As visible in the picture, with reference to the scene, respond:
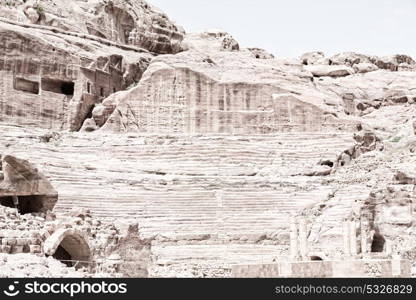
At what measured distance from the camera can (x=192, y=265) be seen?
26.9 metres

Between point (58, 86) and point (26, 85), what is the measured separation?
213 centimetres

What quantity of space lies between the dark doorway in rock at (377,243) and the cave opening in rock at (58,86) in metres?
21.3

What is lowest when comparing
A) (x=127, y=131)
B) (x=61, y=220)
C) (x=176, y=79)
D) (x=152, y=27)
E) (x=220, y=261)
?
(x=220, y=261)

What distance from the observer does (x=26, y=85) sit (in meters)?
43.2

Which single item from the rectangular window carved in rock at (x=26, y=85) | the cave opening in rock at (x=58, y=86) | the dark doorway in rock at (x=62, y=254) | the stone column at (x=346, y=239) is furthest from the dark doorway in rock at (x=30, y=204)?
the cave opening in rock at (x=58, y=86)

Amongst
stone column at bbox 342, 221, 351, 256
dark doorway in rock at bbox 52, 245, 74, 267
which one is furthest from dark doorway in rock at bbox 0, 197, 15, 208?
stone column at bbox 342, 221, 351, 256

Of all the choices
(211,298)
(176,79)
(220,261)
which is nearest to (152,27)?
(176,79)

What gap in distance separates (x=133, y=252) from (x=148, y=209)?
11138 millimetres

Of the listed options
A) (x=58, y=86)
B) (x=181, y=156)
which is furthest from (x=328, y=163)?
(x=58, y=86)

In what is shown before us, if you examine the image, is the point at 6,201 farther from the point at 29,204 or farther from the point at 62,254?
the point at 62,254

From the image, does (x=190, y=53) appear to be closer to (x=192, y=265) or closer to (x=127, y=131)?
(x=127, y=131)

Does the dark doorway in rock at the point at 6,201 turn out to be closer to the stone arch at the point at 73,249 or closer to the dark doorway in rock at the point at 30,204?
the dark doorway in rock at the point at 30,204

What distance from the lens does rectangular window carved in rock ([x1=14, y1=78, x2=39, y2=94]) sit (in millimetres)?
42812

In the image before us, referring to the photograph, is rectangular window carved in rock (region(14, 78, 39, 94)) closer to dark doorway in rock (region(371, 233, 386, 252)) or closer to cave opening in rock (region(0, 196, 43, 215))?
cave opening in rock (region(0, 196, 43, 215))
